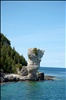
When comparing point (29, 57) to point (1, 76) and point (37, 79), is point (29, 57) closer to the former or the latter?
point (37, 79)

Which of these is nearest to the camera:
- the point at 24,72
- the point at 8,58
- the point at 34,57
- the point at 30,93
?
the point at 30,93

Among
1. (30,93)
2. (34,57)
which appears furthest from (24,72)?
(30,93)

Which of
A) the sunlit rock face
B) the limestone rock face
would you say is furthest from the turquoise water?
the sunlit rock face

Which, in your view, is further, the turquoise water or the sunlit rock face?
the sunlit rock face

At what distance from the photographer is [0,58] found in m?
78.3

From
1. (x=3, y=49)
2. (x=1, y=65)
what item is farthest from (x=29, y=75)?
(x=3, y=49)

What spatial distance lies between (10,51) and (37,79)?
18645 millimetres

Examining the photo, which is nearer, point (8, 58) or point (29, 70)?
point (29, 70)

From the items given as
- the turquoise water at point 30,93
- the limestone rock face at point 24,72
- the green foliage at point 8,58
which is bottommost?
the turquoise water at point 30,93

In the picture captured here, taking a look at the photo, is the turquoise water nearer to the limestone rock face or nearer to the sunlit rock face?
the limestone rock face

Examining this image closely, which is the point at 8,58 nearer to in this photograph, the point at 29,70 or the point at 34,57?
the point at 34,57

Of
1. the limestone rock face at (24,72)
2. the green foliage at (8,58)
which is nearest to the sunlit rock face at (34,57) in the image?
the limestone rock face at (24,72)

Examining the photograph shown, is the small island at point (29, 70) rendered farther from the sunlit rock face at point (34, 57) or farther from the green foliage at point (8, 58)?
the green foliage at point (8, 58)

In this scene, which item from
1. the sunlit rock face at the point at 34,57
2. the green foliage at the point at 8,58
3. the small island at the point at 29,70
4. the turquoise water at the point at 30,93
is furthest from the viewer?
the sunlit rock face at the point at 34,57
